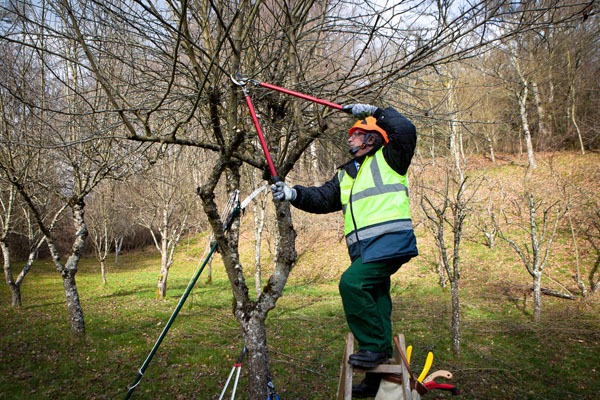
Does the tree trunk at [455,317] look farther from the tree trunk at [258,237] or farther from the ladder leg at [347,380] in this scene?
the tree trunk at [258,237]

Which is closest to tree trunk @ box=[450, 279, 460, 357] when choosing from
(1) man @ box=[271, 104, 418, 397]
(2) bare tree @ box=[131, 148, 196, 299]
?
(1) man @ box=[271, 104, 418, 397]

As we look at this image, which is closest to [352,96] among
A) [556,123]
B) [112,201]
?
[112,201]

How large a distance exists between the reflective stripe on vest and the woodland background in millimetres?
834

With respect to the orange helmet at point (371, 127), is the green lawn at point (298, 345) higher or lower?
lower

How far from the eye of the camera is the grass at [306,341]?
20.2ft

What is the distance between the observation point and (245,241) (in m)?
24.1

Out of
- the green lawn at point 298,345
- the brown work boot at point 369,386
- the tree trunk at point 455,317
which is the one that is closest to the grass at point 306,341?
the green lawn at point 298,345

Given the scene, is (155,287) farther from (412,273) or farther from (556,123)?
(556,123)

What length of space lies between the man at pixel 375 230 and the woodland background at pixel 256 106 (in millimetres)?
699

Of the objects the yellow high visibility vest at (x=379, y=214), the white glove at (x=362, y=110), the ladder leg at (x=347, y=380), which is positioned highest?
the white glove at (x=362, y=110)

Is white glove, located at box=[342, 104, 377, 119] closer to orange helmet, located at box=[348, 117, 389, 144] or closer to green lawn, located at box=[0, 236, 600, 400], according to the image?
orange helmet, located at box=[348, 117, 389, 144]

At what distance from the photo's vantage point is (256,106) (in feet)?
15.2

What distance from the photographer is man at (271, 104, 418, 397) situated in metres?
2.77

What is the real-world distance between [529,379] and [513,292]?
5.42 meters
